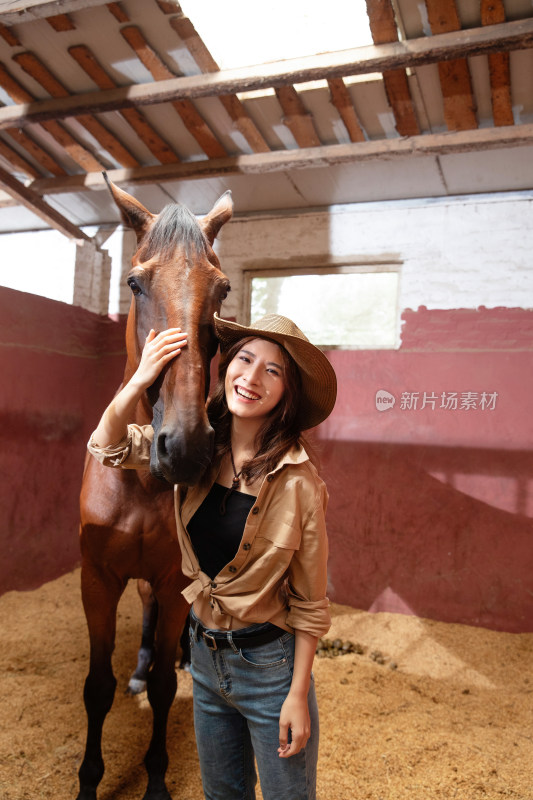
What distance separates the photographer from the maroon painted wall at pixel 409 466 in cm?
358

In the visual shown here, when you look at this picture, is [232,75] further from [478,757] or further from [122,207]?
[478,757]

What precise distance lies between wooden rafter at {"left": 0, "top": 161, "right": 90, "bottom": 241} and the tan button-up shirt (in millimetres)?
3735

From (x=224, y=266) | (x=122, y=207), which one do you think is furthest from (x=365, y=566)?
(x=122, y=207)

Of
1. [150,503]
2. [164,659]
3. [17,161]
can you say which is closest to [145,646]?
[164,659]

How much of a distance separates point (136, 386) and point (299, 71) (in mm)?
2273

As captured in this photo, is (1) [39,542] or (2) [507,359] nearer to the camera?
(2) [507,359]

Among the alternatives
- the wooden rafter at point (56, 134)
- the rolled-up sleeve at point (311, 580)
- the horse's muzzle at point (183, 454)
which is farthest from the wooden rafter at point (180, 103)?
the rolled-up sleeve at point (311, 580)

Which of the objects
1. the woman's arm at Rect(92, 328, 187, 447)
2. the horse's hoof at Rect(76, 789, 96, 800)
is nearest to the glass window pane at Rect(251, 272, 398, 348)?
the woman's arm at Rect(92, 328, 187, 447)

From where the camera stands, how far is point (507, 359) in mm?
3607

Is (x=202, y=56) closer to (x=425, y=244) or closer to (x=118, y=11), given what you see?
(x=118, y=11)

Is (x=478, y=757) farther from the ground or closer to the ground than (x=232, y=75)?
closer to the ground

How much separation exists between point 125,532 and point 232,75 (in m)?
2.49

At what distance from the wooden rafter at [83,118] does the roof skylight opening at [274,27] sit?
3.32ft

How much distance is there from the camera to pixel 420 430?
3785 mm
